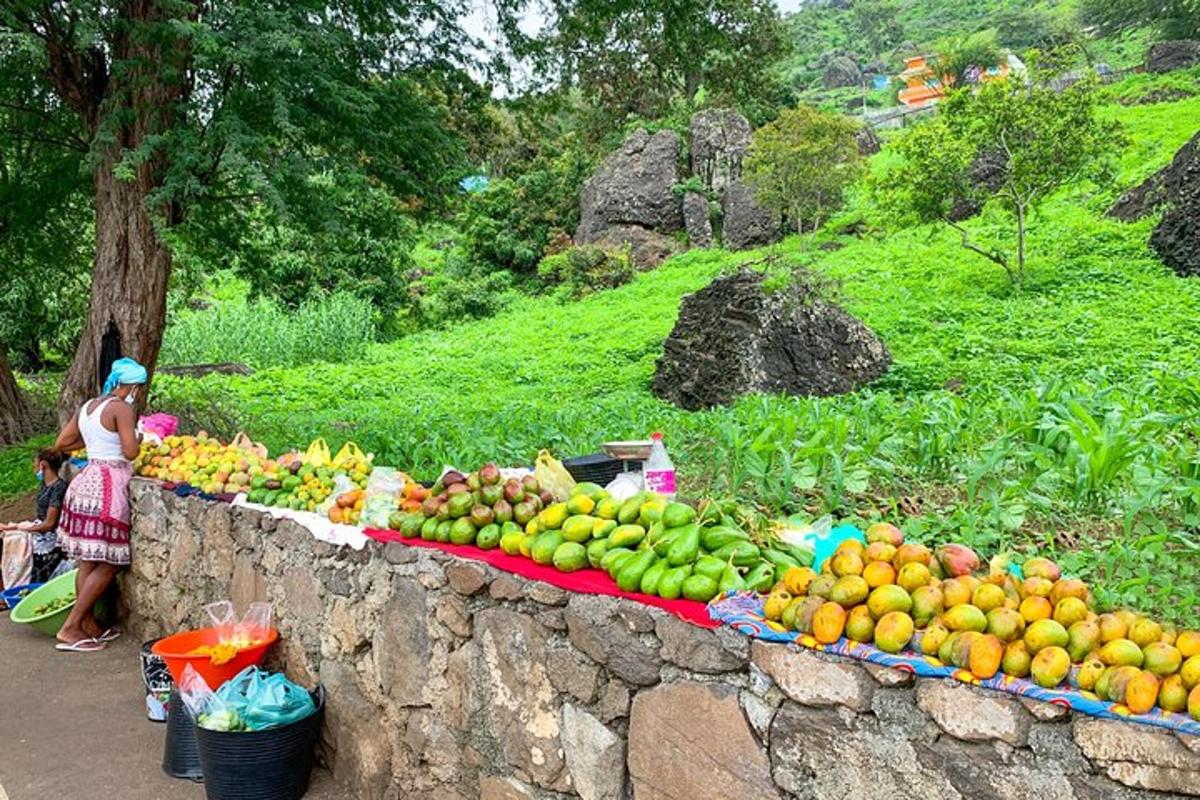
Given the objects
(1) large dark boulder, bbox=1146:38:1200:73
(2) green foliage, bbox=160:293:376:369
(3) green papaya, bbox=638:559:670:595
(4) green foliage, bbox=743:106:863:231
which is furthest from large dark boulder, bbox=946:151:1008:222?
(1) large dark boulder, bbox=1146:38:1200:73

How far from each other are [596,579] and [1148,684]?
1.66m

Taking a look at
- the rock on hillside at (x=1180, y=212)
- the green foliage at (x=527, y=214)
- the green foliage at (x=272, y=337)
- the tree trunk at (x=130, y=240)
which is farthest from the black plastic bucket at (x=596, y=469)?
the green foliage at (x=527, y=214)

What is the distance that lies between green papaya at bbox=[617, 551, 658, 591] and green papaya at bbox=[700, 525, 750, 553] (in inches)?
7.2

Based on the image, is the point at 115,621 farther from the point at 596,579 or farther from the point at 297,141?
the point at 596,579

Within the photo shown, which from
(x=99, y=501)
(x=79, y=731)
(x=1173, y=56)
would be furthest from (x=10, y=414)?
(x=1173, y=56)

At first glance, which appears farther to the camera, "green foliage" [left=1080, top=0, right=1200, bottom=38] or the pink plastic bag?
"green foliage" [left=1080, top=0, right=1200, bottom=38]

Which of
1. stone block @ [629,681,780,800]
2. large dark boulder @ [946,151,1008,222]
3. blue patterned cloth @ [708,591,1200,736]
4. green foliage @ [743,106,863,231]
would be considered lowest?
stone block @ [629,681,780,800]

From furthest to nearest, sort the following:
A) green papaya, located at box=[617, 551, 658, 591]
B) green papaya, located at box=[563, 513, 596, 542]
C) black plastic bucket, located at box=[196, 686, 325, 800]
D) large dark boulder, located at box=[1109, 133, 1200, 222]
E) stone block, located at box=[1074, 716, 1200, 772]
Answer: large dark boulder, located at box=[1109, 133, 1200, 222] < black plastic bucket, located at box=[196, 686, 325, 800] < green papaya, located at box=[563, 513, 596, 542] < green papaya, located at box=[617, 551, 658, 591] < stone block, located at box=[1074, 716, 1200, 772]

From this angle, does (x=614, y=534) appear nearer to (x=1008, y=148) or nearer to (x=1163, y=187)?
(x=1008, y=148)

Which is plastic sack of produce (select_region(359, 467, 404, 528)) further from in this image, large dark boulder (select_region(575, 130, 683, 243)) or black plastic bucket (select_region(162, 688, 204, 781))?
large dark boulder (select_region(575, 130, 683, 243))

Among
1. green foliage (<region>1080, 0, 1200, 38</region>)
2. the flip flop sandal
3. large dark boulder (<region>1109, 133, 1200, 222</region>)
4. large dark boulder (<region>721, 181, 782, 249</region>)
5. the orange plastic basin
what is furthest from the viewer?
green foliage (<region>1080, 0, 1200, 38</region>)

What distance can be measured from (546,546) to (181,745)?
252cm

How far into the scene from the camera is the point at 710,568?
275 centimetres

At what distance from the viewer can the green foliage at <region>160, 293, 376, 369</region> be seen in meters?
18.7
